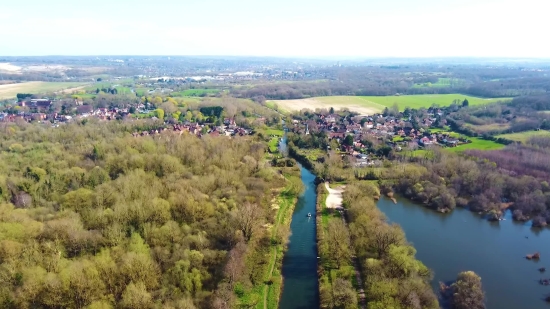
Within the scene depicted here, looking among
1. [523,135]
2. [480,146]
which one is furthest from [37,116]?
[523,135]

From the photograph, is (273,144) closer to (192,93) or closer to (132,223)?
(132,223)

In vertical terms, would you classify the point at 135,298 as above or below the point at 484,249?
above

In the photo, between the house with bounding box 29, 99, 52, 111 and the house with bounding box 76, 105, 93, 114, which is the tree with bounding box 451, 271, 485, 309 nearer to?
the house with bounding box 76, 105, 93, 114

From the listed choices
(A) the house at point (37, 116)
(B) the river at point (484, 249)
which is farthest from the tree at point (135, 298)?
(A) the house at point (37, 116)

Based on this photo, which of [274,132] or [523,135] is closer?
[523,135]

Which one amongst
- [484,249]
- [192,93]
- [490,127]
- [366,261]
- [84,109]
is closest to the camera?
[366,261]

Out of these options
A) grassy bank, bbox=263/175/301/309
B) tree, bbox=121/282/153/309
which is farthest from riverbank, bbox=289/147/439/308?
tree, bbox=121/282/153/309
